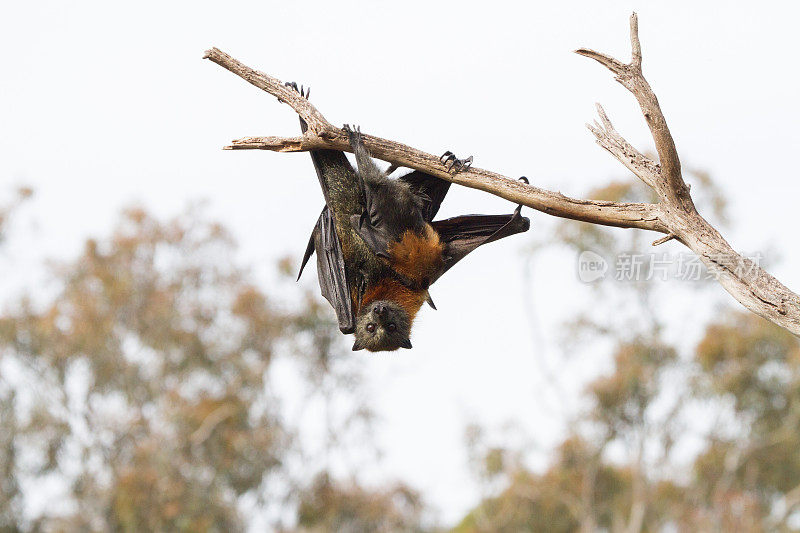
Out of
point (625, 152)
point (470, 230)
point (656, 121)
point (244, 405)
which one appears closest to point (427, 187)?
point (470, 230)

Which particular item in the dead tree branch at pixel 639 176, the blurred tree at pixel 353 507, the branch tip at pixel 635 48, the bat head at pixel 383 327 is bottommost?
the blurred tree at pixel 353 507

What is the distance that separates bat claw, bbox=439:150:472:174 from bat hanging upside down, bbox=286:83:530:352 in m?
0.57

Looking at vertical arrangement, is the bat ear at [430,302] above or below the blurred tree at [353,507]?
above

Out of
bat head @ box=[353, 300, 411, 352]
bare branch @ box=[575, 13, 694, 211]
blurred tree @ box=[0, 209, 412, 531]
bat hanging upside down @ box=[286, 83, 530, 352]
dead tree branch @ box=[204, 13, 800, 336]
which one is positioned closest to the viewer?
dead tree branch @ box=[204, 13, 800, 336]

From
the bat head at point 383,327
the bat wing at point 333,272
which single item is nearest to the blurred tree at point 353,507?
the bat wing at point 333,272

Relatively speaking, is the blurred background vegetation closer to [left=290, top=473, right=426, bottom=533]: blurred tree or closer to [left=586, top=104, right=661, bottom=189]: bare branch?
[left=290, top=473, right=426, bottom=533]: blurred tree

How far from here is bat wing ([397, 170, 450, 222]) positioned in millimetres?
7188

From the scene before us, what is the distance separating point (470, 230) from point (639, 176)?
1983 millimetres

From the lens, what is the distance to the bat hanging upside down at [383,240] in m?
6.59

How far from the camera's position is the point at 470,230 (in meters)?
7.27

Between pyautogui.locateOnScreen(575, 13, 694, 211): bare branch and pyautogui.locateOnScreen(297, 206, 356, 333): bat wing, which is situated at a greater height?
pyautogui.locateOnScreen(575, 13, 694, 211): bare branch

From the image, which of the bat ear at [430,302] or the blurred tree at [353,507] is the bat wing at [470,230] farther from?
the blurred tree at [353,507]

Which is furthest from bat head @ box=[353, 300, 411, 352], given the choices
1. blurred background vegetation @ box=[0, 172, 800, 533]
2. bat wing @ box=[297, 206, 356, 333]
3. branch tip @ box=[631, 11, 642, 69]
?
blurred background vegetation @ box=[0, 172, 800, 533]

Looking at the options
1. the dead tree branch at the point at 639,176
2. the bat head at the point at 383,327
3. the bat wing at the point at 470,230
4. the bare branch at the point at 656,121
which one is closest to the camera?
the dead tree branch at the point at 639,176
